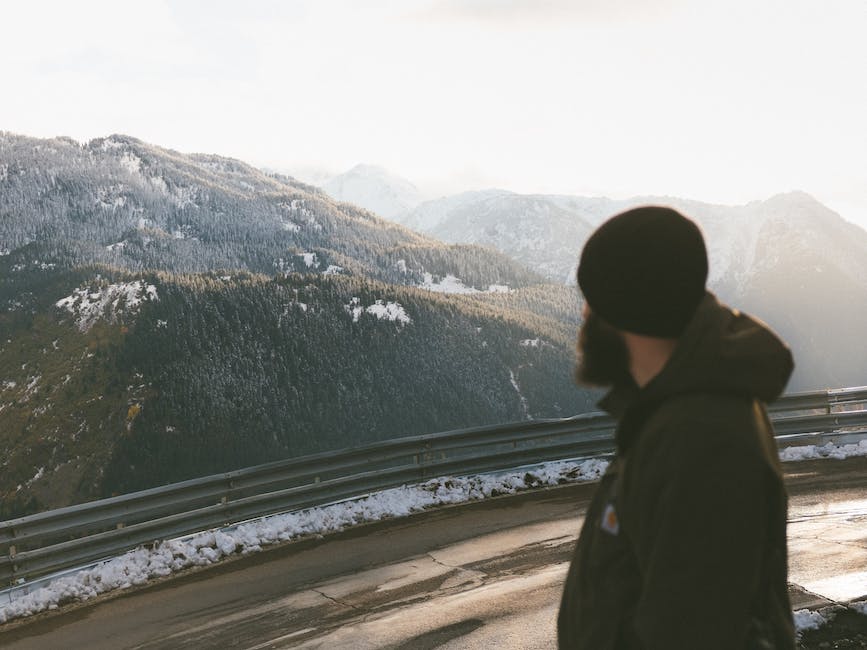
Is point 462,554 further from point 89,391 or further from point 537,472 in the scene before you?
point 89,391

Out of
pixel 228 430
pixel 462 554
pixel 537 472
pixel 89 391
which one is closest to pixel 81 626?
pixel 462 554

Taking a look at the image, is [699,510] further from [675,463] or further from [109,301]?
[109,301]

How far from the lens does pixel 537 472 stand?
11.2m

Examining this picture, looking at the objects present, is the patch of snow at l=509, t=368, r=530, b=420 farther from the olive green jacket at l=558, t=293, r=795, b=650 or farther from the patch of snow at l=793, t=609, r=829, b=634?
the olive green jacket at l=558, t=293, r=795, b=650

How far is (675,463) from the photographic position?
5.08 ft

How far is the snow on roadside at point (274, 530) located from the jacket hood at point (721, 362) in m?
7.68

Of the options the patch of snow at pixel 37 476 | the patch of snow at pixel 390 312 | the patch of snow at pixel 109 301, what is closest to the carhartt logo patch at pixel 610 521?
the patch of snow at pixel 390 312

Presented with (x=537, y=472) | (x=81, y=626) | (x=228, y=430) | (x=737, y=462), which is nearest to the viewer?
(x=737, y=462)

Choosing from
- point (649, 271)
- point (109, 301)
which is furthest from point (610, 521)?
point (109, 301)

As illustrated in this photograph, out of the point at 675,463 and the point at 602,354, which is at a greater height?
the point at 602,354

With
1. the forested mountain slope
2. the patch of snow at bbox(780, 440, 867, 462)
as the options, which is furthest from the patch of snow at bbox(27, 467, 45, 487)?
the patch of snow at bbox(780, 440, 867, 462)

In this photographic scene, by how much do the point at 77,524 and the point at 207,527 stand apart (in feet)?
4.90

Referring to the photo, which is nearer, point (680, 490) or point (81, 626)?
point (680, 490)

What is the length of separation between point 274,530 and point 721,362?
8.38 metres
